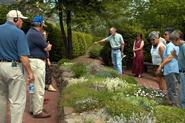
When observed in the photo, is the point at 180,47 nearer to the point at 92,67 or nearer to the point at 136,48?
the point at 92,67

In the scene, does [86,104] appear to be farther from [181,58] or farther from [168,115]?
[181,58]

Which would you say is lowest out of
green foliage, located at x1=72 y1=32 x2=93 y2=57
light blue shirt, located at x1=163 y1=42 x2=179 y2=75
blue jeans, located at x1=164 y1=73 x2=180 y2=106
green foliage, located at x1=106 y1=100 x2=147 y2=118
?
green foliage, located at x1=72 y1=32 x2=93 y2=57

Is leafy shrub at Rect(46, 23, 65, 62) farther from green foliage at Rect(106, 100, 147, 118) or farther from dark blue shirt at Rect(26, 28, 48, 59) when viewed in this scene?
green foliage at Rect(106, 100, 147, 118)

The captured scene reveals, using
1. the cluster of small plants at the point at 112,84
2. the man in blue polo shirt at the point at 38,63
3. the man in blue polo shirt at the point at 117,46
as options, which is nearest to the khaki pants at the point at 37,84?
the man in blue polo shirt at the point at 38,63

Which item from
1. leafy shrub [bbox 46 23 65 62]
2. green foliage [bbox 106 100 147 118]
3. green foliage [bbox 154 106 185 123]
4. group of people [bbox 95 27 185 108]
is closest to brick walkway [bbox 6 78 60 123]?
→ green foliage [bbox 106 100 147 118]

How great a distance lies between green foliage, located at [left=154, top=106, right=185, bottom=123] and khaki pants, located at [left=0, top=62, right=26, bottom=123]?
198 cm

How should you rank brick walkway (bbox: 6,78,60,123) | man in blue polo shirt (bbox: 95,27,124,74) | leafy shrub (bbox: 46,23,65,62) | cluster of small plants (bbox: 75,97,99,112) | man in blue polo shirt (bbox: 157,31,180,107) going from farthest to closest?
1. leafy shrub (bbox: 46,23,65,62)
2. man in blue polo shirt (bbox: 95,27,124,74)
3. man in blue polo shirt (bbox: 157,31,180,107)
4. brick walkway (bbox: 6,78,60,123)
5. cluster of small plants (bbox: 75,97,99,112)

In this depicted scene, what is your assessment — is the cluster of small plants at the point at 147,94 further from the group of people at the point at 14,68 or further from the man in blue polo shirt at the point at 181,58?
the group of people at the point at 14,68

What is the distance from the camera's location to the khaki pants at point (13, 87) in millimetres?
7074

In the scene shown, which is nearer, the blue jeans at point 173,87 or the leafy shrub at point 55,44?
the blue jeans at point 173,87

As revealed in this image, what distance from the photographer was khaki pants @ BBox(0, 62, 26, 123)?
7074mm

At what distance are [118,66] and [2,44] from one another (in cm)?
873

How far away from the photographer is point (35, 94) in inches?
348

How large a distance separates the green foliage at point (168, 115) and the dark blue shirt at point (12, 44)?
6.78ft
